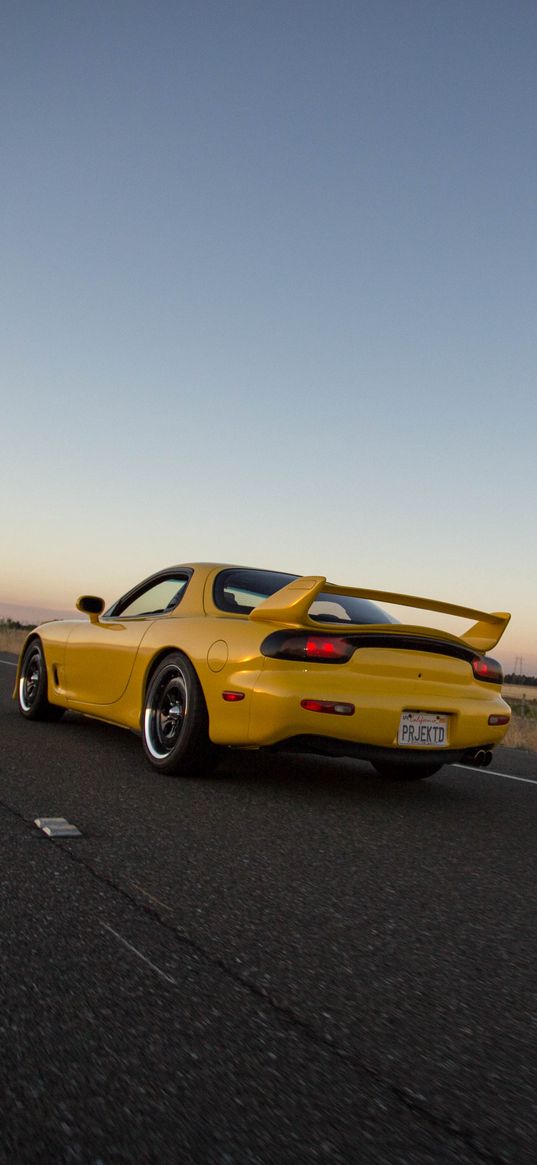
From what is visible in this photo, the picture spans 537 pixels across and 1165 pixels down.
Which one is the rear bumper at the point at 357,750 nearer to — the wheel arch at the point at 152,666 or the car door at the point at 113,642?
the wheel arch at the point at 152,666

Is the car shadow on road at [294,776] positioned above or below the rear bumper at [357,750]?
below

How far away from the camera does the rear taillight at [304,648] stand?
201 inches

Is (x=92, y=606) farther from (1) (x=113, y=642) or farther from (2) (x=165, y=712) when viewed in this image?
(2) (x=165, y=712)

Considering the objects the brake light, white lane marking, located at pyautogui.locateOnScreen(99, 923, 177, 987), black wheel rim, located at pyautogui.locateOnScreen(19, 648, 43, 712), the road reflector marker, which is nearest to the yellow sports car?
the brake light

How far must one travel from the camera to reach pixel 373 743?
5164 millimetres

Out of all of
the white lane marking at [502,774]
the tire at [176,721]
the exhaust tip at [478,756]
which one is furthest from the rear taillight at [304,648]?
the white lane marking at [502,774]

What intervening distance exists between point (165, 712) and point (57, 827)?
183 cm

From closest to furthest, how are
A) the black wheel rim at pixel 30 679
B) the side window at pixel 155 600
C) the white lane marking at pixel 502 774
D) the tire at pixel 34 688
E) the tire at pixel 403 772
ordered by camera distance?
the side window at pixel 155 600, the tire at pixel 403 772, the white lane marking at pixel 502 774, the tire at pixel 34 688, the black wheel rim at pixel 30 679

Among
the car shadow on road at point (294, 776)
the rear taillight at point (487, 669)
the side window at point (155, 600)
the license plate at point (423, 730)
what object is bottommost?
the car shadow on road at point (294, 776)

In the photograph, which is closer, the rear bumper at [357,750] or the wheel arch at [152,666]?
the rear bumper at [357,750]

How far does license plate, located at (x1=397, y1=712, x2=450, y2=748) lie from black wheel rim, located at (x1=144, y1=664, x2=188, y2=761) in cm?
125

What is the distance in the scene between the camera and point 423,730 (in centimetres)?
533

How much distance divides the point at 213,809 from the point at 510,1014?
250cm

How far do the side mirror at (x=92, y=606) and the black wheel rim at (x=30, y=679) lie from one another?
80cm
